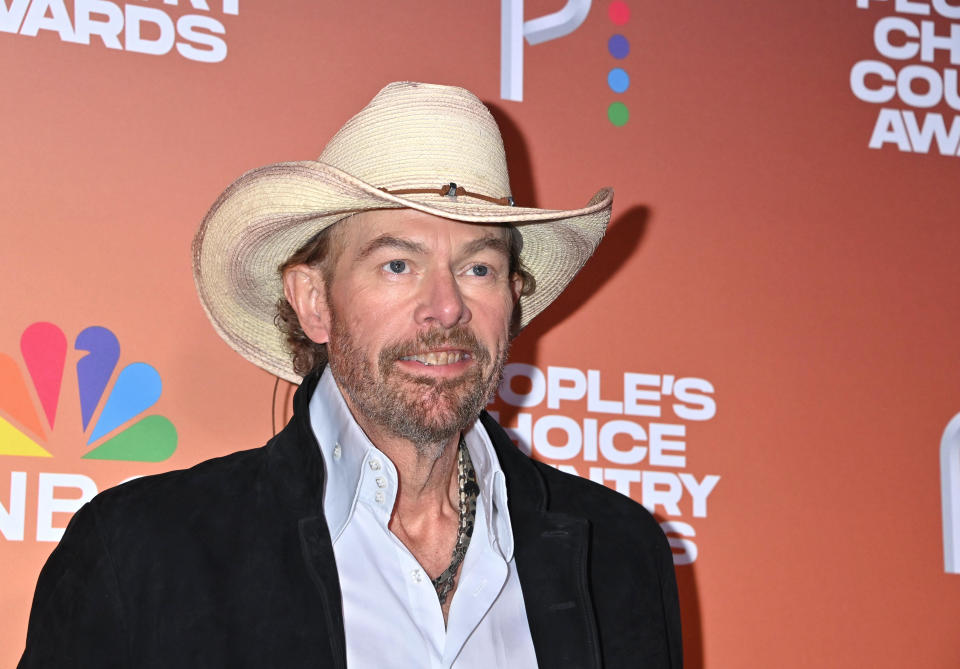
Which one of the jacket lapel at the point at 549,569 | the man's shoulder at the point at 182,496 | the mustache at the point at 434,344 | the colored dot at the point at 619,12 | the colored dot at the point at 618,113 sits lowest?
the jacket lapel at the point at 549,569

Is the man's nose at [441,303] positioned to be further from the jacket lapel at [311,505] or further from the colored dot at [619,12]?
the colored dot at [619,12]

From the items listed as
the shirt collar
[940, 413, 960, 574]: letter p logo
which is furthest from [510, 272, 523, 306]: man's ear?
[940, 413, 960, 574]: letter p logo

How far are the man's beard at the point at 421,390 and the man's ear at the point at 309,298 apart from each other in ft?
0.54

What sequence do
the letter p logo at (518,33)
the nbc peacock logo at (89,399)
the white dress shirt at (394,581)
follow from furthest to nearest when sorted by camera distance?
the letter p logo at (518,33)
the nbc peacock logo at (89,399)
the white dress shirt at (394,581)

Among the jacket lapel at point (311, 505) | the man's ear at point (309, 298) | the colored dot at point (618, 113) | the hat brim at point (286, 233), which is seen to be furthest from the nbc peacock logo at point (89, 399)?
the colored dot at point (618, 113)

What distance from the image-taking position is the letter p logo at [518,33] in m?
3.17

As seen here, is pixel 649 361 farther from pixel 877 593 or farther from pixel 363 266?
pixel 363 266

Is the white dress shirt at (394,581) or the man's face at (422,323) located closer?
the white dress shirt at (394,581)

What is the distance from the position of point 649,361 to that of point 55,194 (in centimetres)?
152

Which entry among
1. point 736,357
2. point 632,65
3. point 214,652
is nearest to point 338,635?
point 214,652

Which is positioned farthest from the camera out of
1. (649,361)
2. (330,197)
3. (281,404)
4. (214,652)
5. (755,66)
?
(755,66)

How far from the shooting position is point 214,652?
2029mm

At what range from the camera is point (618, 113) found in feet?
10.7

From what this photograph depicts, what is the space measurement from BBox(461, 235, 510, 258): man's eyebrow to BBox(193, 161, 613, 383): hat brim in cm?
5
